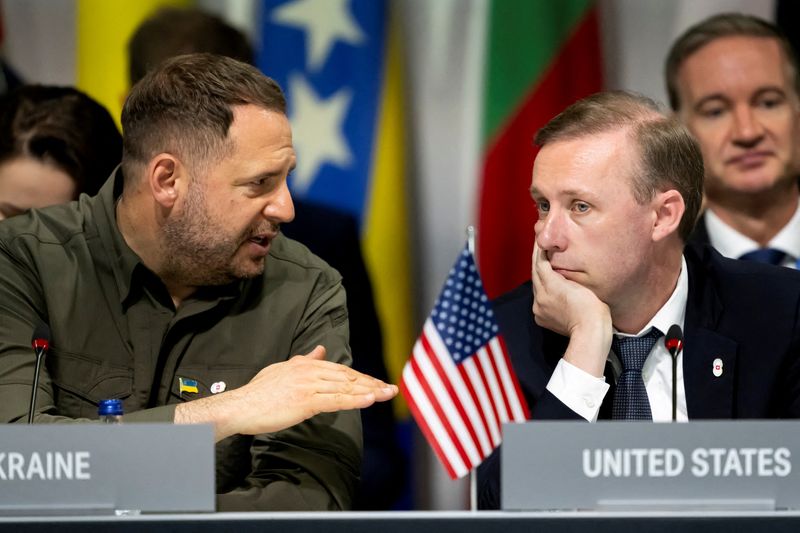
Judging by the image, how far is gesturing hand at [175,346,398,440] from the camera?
2.73m

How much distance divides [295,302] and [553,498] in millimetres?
1047

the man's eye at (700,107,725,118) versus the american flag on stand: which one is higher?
the man's eye at (700,107,725,118)

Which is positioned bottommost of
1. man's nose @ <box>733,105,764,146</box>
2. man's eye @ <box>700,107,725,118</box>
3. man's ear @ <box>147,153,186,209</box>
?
man's ear @ <box>147,153,186,209</box>

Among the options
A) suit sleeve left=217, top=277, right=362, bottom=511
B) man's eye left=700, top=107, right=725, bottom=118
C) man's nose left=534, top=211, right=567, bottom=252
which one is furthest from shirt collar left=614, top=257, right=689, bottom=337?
man's eye left=700, top=107, right=725, bottom=118

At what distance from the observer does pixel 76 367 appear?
9.90 ft

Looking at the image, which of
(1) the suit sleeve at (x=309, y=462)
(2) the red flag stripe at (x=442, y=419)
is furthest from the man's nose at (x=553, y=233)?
(1) the suit sleeve at (x=309, y=462)

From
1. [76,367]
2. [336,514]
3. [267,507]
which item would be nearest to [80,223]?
[76,367]

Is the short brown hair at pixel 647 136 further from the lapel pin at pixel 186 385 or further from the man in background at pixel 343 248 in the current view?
the lapel pin at pixel 186 385

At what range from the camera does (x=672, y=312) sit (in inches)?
127

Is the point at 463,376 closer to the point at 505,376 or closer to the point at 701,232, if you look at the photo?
A: the point at 505,376

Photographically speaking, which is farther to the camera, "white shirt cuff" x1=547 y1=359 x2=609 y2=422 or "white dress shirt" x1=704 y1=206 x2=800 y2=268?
"white dress shirt" x1=704 y1=206 x2=800 y2=268

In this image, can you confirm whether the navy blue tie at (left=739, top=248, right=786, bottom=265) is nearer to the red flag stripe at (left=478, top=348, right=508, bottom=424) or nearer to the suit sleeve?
the red flag stripe at (left=478, top=348, right=508, bottom=424)

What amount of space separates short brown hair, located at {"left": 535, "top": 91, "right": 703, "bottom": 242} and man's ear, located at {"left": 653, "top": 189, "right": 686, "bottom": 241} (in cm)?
2

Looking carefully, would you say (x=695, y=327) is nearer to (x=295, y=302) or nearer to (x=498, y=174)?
(x=295, y=302)
